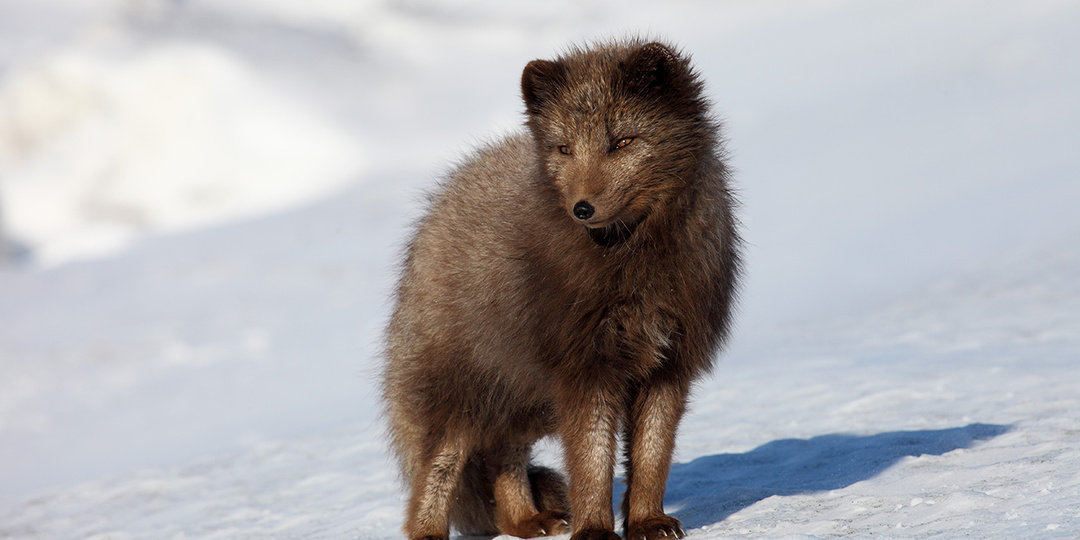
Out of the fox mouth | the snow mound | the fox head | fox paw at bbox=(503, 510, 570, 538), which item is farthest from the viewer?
the snow mound

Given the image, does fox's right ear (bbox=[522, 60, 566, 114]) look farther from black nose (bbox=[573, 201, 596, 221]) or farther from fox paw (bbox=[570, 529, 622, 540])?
fox paw (bbox=[570, 529, 622, 540])

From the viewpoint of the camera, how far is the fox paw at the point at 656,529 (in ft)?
15.5

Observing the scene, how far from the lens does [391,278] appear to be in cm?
721

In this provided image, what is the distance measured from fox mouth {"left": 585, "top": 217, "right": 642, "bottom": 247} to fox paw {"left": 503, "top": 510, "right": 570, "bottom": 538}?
1811mm

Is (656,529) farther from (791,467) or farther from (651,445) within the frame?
(791,467)

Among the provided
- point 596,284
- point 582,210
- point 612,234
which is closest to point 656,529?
point 596,284

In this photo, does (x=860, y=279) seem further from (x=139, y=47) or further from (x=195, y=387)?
(x=139, y=47)

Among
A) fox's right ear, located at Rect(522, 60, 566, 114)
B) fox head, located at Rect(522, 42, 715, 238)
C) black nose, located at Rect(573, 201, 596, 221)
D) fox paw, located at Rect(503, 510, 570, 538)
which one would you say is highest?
fox's right ear, located at Rect(522, 60, 566, 114)

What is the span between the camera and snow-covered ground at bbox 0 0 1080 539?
668 cm

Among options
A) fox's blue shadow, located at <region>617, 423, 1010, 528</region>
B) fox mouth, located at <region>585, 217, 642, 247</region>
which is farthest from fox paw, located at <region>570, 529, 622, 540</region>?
fox mouth, located at <region>585, 217, 642, 247</region>

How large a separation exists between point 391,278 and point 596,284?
2852 millimetres

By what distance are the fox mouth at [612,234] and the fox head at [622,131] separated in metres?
0.01

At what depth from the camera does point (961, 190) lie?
20188 millimetres

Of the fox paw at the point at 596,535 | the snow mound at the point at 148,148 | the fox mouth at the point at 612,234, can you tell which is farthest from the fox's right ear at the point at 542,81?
the snow mound at the point at 148,148
